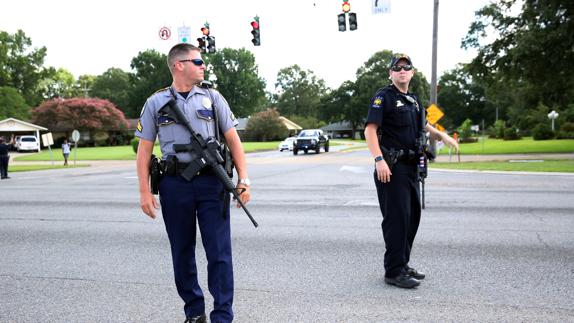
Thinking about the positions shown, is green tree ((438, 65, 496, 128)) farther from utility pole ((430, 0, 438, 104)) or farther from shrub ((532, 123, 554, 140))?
utility pole ((430, 0, 438, 104))

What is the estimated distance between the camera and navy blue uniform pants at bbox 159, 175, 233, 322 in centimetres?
334

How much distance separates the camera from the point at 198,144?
3.31m

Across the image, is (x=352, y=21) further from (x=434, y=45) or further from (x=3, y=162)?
(x=3, y=162)

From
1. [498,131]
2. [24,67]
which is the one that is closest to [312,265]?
[498,131]

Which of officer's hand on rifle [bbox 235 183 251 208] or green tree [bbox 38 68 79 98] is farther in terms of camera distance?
green tree [bbox 38 68 79 98]

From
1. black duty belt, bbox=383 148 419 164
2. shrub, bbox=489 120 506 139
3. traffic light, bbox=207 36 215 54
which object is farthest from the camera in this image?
shrub, bbox=489 120 506 139

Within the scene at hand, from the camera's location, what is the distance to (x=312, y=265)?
206 inches

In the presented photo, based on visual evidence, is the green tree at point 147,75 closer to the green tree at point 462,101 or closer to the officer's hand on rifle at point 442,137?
the green tree at point 462,101

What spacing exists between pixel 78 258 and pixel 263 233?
8.05 feet

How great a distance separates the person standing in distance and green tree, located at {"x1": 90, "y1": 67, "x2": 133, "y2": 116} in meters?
110

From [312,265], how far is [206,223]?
2142 mm

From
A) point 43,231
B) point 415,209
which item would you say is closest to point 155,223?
point 43,231

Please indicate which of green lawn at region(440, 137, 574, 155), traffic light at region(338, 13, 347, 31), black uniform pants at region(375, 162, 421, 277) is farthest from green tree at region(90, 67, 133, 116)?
black uniform pants at region(375, 162, 421, 277)

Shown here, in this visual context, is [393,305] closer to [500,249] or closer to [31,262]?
[500,249]
